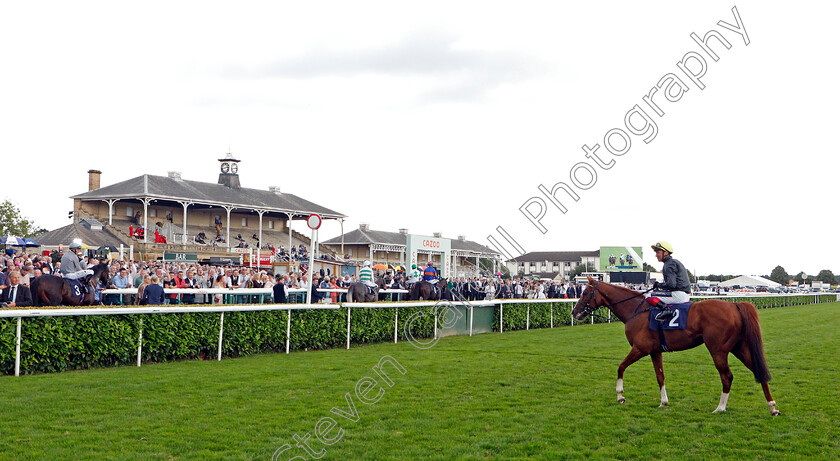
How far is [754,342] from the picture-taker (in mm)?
6312

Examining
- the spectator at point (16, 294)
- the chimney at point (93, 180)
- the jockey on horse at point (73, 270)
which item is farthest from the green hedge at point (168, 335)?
the chimney at point (93, 180)

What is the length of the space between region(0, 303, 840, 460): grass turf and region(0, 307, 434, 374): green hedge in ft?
1.02

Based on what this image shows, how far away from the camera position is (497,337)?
561 inches

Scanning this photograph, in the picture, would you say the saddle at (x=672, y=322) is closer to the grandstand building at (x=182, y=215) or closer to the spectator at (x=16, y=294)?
the spectator at (x=16, y=294)

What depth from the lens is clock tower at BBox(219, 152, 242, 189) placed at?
144 ft

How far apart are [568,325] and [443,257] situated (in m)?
4.82

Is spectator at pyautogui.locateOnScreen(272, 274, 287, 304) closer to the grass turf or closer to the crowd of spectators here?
the crowd of spectators

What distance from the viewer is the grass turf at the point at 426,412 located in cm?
498

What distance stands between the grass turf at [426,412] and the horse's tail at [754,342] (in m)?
0.38

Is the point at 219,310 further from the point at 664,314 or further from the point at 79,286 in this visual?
the point at 664,314

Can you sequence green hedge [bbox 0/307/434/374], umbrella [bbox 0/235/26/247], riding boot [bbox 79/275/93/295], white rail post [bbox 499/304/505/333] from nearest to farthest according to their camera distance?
green hedge [bbox 0/307/434/374], riding boot [bbox 79/275/93/295], white rail post [bbox 499/304/505/333], umbrella [bbox 0/235/26/247]

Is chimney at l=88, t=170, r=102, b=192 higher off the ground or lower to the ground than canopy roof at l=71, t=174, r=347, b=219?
higher

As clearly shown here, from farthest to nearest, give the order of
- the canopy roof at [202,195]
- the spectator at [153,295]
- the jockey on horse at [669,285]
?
the canopy roof at [202,195]
the spectator at [153,295]
the jockey on horse at [669,285]

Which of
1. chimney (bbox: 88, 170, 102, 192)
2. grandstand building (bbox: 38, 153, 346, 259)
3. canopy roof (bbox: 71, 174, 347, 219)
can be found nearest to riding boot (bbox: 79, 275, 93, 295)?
grandstand building (bbox: 38, 153, 346, 259)
